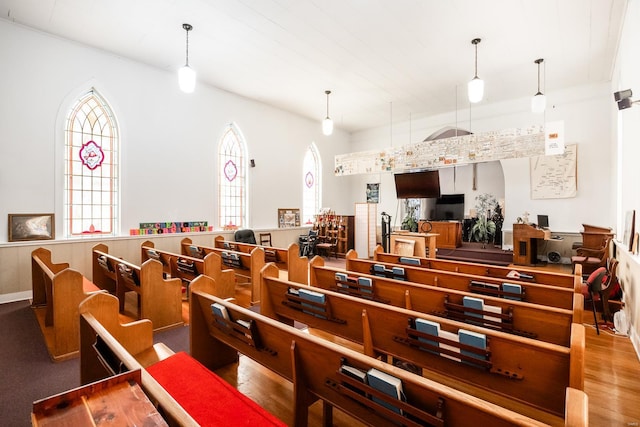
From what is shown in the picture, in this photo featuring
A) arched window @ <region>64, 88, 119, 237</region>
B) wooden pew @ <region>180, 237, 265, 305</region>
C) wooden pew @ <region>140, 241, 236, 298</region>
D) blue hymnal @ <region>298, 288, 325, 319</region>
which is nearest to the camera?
blue hymnal @ <region>298, 288, 325, 319</region>

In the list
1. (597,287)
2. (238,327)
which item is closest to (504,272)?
(597,287)

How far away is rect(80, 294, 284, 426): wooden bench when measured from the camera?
3.98 ft

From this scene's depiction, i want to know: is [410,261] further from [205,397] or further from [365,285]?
[205,397]

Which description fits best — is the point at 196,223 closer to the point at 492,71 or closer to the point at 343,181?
the point at 343,181

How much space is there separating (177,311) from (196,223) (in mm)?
3344

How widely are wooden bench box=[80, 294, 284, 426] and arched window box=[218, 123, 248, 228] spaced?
17.5 ft

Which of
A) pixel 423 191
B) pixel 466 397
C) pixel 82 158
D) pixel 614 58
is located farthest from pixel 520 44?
pixel 82 158

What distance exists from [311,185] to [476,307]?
744cm

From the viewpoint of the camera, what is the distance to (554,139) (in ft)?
17.1

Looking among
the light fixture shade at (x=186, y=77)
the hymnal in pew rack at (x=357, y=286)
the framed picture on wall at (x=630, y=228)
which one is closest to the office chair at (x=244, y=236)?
the light fixture shade at (x=186, y=77)

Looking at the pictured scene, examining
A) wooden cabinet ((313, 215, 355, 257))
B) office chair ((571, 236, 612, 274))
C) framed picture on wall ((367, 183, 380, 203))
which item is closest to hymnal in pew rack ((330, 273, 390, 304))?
office chair ((571, 236, 612, 274))

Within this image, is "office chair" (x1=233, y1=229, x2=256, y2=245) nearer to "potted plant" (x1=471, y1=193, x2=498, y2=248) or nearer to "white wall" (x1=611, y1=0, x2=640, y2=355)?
"white wall" (x1=611, y1=0, x2=640, y2=355)

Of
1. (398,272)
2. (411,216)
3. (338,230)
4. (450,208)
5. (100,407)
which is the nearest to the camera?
(100,407)

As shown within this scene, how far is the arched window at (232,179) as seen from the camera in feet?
23.3
